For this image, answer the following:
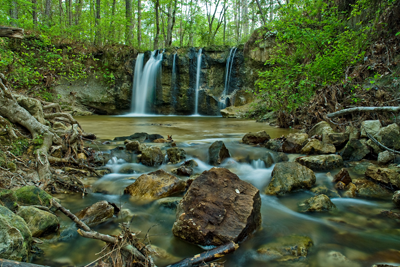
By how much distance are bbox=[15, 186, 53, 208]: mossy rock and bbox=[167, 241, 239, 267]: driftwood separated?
1.75 m

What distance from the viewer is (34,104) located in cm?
471

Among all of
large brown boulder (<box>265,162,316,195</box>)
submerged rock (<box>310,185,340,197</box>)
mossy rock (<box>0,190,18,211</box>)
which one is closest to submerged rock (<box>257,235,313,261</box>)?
large brown boulder (<box>265,162,316,195</box>)

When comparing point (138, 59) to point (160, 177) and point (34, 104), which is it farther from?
point (160, 177)

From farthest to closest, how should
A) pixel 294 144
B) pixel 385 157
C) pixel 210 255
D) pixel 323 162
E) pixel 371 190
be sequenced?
pixel 294 144
pixel 323 162
pixel 385 157
pixel 371 190
pixel 210 255

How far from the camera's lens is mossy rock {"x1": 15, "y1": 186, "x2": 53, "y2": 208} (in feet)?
8.70

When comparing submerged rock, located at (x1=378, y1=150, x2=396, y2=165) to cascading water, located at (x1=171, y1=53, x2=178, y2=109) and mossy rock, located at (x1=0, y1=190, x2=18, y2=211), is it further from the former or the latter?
cascading water, located at (x1=171, y1=53, x2=178, y2=109)

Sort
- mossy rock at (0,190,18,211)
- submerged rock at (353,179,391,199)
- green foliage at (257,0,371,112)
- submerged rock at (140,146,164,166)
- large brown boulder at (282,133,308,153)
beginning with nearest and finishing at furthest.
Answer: mossy rock at (0,190,18,211), submerged rock at (353,179,391,199), submerged rock at (140,146,164,166), large brown boulder at (282,133,308,153), green foliage at (257,0,371,112)

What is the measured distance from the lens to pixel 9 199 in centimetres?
247

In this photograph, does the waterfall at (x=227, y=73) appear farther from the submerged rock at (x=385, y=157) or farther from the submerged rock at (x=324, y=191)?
the submerged rock at (x=324, y=191)

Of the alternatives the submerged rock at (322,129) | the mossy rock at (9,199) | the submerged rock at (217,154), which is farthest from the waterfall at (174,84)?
the mossy rock at (9,199)

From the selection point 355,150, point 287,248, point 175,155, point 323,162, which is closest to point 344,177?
point 323,162

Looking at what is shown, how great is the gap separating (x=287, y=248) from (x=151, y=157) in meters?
3.37

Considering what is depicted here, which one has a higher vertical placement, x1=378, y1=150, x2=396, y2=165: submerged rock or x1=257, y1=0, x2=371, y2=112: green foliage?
x1=257, y1=0, x2=371, y2=112: green foliage

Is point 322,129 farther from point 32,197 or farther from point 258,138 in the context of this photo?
point 32,197
